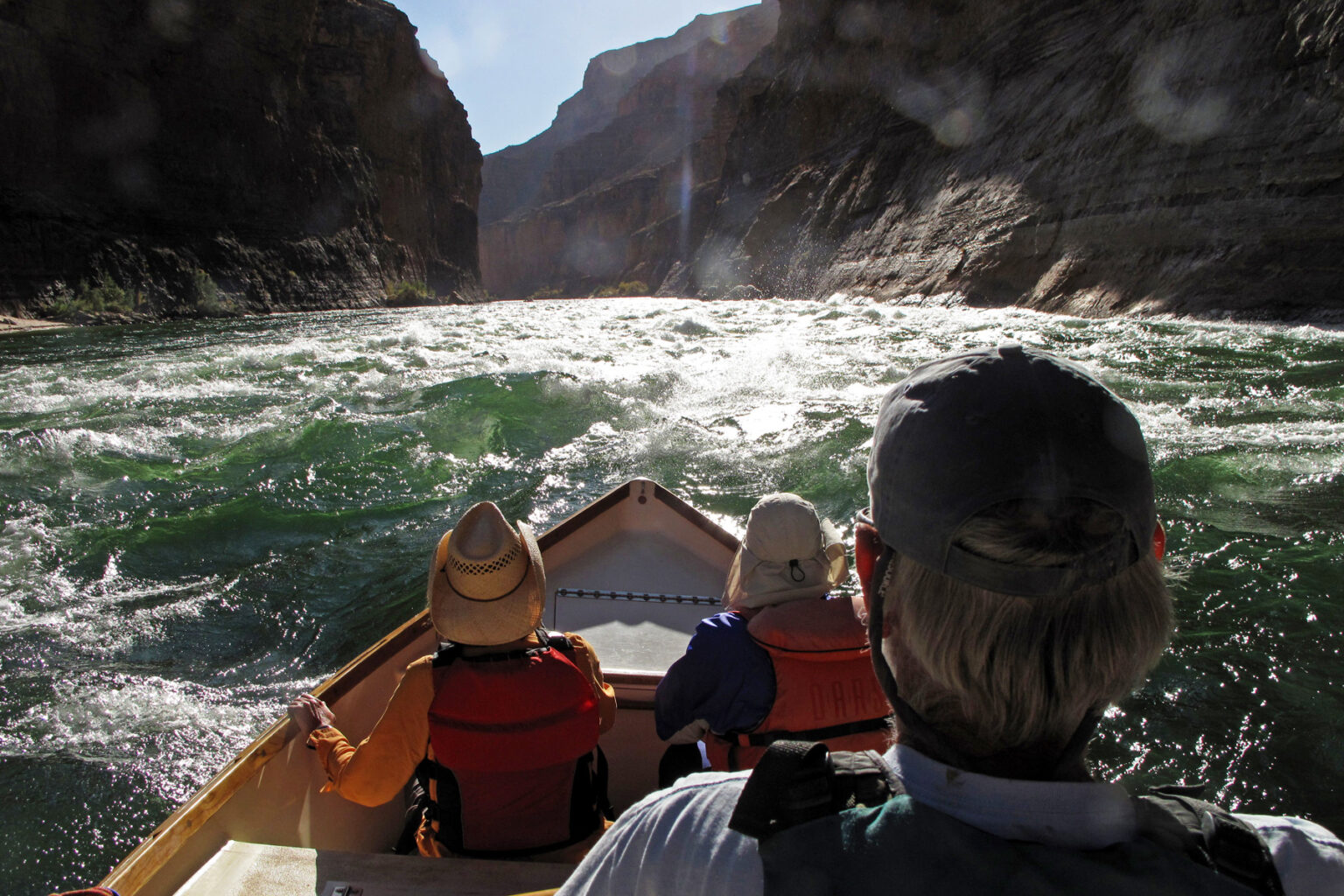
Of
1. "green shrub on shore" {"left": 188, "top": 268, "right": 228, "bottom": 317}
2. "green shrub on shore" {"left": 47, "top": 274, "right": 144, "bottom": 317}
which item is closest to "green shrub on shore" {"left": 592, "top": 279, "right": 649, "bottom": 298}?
"green shrub on shore" {"left": 188, "top": 268, "right": 228, "bottom": 317}

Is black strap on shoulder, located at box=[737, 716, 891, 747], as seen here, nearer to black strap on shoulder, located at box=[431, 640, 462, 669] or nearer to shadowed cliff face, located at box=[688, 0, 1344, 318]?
black strap on shoulder, located at box=[431, 640, 462, 669]

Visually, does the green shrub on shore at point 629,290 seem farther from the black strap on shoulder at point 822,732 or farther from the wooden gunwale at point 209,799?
the black strap on shoulder at point 822,732

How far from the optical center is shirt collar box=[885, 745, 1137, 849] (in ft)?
2.02

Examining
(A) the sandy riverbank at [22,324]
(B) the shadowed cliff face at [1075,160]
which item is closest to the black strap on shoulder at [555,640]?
(B) the shadowed cliff face at [1075,160]

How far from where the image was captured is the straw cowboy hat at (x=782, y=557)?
174 cm

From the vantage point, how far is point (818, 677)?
1.61 m

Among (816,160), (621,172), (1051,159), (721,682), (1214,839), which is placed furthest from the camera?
(621,172)

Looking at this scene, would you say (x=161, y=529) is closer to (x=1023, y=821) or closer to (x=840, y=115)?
(x=1023, y=821)

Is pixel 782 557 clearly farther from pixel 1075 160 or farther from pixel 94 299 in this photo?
pixel 94 299

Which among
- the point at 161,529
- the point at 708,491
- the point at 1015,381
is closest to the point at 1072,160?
the point at 708,491

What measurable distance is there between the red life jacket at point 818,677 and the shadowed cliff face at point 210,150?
24.0m

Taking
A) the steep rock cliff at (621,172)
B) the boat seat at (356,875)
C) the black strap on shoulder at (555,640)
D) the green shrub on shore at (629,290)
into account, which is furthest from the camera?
the steep rock cliff at (621,172)

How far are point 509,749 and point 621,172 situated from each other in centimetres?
12523

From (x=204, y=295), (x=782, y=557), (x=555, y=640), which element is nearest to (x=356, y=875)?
(x=555, y=640)
